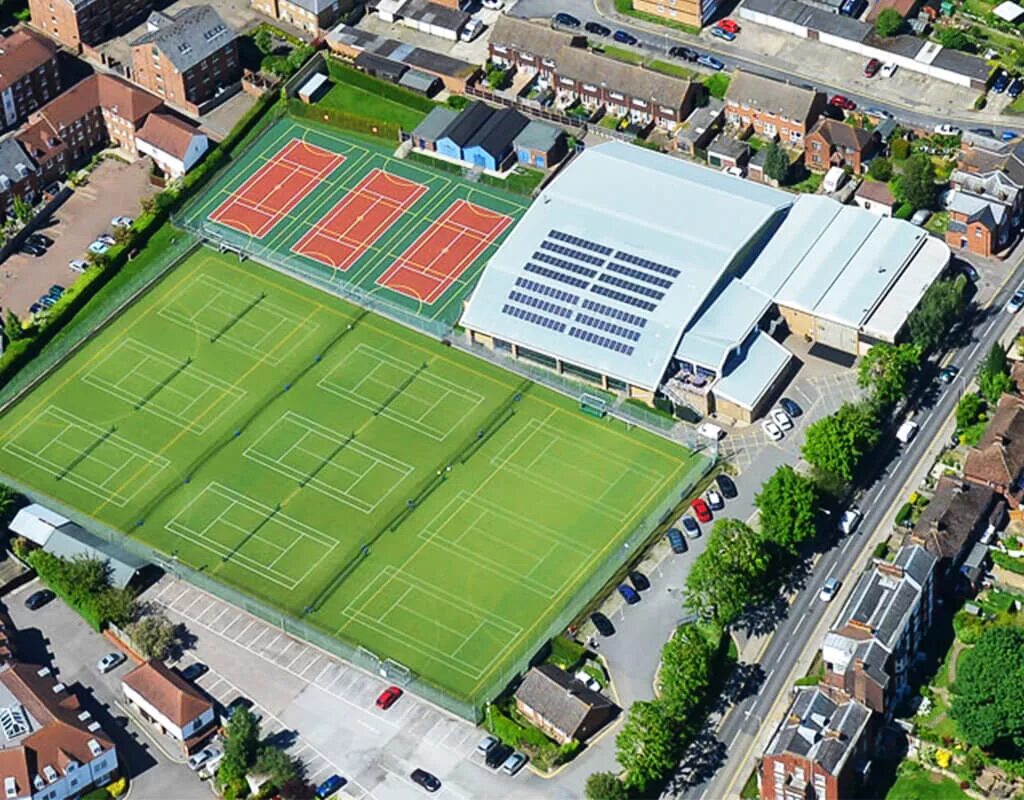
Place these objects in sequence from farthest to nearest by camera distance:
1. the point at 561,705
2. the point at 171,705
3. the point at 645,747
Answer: the point at 171,705, the point at 561,705, the point at 645,747

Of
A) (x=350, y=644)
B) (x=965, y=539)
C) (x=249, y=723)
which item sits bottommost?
(x=249, y=723)

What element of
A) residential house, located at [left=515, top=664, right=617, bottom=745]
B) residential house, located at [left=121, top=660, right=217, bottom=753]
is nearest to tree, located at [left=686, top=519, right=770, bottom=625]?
residential house, located at [left=515, top=664, right=617, bottom=745]

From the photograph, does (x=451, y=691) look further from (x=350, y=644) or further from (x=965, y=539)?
(x=965, y=539)

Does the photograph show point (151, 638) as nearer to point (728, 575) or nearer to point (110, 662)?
point (110, 662)

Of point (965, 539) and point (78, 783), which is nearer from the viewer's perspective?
point (78, 783)

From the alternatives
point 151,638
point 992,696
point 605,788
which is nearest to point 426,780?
point 605,788

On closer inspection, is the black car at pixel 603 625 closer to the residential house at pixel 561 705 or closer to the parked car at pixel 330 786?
the residential house at pixel 561 705

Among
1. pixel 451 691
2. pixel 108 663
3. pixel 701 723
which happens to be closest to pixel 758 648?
pixel 701 723
